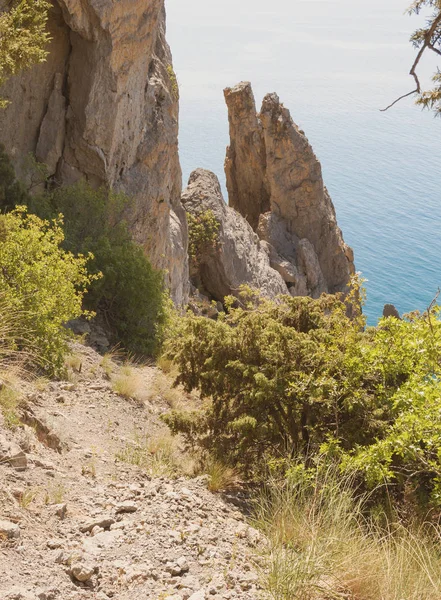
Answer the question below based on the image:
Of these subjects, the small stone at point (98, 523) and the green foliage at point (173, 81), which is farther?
the green foliage at point (173, 81)

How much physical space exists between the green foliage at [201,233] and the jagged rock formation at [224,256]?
0.55 ft

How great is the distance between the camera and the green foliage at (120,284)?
1554 cm

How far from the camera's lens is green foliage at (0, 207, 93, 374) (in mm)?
9539

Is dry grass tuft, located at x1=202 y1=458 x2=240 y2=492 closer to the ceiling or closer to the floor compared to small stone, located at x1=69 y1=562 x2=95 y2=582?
closer to the floor

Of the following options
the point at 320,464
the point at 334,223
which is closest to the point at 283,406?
the point at 320,464

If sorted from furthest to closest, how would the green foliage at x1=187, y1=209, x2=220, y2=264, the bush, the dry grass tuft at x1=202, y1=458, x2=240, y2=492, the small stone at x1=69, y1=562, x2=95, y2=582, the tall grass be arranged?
the green foliage at x1=187, y1=209, x2=220, y2=264 → the bush → the dry grass tuft at x1=202, y1=458, x2=240, y2=492 → the tall grass → the small stone at x1=69, y1=562, x2=95, y2=582

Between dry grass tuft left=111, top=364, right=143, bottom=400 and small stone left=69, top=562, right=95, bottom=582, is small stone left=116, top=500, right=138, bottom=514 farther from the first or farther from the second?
dry grass tuft left=111, top=364, right=143, bottom=400

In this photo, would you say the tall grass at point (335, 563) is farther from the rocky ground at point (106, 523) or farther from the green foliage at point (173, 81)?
the green foliage at point (173, 81)

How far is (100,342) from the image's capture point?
14.2 meters

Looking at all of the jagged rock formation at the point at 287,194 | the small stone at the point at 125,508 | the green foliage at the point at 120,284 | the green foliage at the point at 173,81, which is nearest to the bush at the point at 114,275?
the green foliage at the point at 120,284

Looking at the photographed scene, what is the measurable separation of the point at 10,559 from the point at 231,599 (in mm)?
1521

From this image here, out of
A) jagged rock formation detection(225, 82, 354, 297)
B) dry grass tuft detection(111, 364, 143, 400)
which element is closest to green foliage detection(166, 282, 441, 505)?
dry grass tuft detection(111, 364, 143, 400)

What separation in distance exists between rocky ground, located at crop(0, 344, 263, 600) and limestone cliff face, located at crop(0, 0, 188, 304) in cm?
1168

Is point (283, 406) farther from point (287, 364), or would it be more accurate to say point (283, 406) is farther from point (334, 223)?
point (334, 223)
